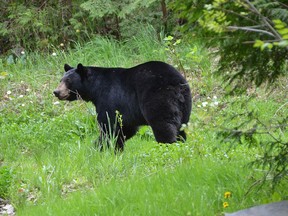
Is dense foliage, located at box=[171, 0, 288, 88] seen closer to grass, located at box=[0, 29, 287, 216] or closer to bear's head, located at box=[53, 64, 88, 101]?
grass, located at box=[0, 29, 287, 216]

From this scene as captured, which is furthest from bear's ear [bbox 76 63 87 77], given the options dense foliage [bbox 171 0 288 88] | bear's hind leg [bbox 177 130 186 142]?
dense foliage [bbox 171 0 288 88]

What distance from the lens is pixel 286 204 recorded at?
4203 millimetres

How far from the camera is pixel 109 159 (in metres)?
7.86

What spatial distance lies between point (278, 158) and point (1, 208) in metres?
3.89

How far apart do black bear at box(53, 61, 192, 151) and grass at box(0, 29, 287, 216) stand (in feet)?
1.12

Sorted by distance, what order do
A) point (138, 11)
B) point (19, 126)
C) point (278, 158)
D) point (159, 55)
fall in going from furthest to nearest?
point (138, 11) < point (159, 55) < point (19, 126) < point (278, 158)

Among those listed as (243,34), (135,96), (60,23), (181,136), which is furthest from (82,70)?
(243,34)

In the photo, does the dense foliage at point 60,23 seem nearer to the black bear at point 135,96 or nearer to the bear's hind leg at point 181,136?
the black bear at point 135,96

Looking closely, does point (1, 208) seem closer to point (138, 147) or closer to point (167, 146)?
point (167, 146)

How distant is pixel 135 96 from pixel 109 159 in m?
1.94

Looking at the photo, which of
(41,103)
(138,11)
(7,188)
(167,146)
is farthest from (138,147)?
(138,11)

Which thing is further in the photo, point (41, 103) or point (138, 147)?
point (41, 103)

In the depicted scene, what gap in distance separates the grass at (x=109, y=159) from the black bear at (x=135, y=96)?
1.12ft

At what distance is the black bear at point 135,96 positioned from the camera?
29.0 ft
